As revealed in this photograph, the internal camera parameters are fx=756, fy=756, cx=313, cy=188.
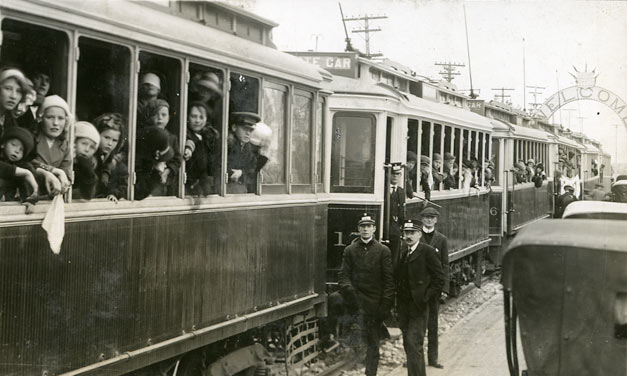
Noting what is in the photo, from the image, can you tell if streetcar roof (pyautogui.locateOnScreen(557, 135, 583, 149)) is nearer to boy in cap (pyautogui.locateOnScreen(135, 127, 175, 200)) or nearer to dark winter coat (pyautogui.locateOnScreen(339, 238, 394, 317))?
dark winter coat (pyautogui.locateOnScreen(339, 238, 394, 317))

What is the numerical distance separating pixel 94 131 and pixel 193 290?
1537mm

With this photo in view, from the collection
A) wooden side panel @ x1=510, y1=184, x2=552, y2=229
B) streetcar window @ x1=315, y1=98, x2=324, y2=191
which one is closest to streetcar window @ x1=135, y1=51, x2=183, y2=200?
streetcar window @ x1=315, y1=98, x2=324, y2=191

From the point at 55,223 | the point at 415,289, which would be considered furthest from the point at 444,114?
the point at 55,223

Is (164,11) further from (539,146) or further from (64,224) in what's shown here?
(539,146)

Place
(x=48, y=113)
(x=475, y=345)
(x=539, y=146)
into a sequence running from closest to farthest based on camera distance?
1. (x=48, y=113)
2. (x=475, y=345)
3. (x=539, y=146)

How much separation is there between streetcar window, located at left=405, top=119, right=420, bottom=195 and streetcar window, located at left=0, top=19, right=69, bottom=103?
22.5ft

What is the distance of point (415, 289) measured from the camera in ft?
23.9

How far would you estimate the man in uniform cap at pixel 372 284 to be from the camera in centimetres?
744

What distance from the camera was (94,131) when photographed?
405cm

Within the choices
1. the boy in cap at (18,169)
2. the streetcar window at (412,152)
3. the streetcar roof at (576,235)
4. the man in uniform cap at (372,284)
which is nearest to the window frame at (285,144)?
the man in uniform cap at (372,284)

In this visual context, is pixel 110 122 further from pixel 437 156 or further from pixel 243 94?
pixel 437 156

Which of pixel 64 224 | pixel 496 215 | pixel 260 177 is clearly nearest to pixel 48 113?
pixel 64 224

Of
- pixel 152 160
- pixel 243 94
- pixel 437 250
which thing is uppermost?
pixel 243 94

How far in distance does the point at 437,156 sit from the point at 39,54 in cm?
838
